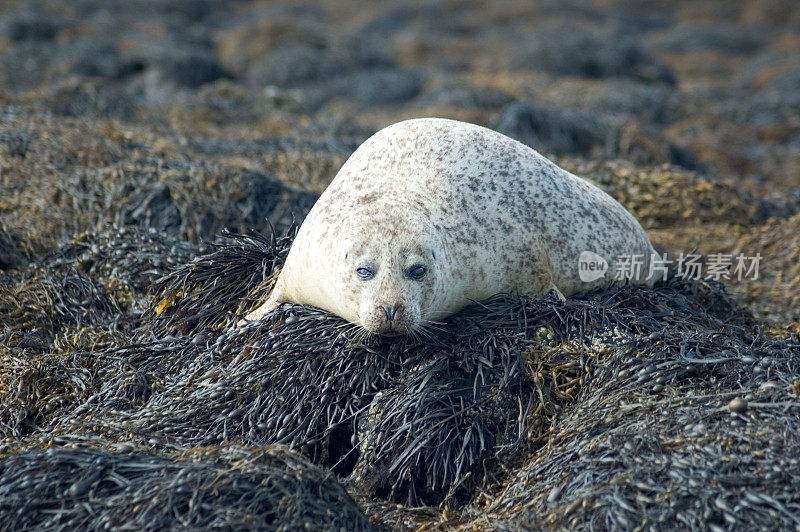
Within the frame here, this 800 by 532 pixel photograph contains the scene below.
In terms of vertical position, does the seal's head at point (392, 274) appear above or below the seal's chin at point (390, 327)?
above

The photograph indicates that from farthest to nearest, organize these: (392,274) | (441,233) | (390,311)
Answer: (441,233), (392,274), (390,311)

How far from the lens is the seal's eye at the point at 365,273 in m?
3.67

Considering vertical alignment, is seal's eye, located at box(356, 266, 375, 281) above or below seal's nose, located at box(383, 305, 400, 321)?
above

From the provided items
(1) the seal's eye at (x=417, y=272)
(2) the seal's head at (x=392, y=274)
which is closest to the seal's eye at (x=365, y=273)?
(2) the seal's head at (x=392, y=274)

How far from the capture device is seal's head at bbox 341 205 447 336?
3590 millimetres

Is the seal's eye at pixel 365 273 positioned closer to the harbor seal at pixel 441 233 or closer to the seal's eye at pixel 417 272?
the harbor seal at pixel 441 233

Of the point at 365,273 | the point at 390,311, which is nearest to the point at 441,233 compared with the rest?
the point at 365,273

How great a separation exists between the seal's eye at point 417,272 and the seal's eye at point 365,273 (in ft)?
0.52

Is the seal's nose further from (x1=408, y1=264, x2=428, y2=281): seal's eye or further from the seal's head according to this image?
(x1=408, y1=264, x2=428, y2=281): seal's eye

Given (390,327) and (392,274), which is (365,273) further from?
(390,327)

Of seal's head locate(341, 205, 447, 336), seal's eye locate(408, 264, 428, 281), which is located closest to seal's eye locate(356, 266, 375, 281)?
seal's head locate(341, 205, 447, 336)

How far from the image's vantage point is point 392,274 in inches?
144

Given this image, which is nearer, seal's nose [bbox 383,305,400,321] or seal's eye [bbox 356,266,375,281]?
seal's nose [bbox 383,305,400,321]

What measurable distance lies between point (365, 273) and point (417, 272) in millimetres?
220
